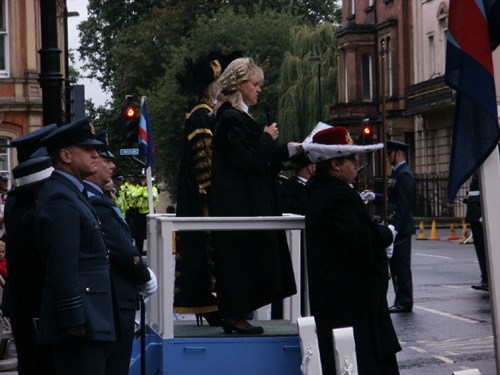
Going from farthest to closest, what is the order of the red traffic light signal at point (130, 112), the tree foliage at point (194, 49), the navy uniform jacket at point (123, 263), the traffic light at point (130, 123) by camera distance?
the tree foliage at point (194, 49) → the red traffic light signal at point (130, 112) → the traffic light at point (130, 123) → the navy uniform jacket at point (123, 263)

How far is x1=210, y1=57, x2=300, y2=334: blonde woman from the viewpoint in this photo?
877 cm

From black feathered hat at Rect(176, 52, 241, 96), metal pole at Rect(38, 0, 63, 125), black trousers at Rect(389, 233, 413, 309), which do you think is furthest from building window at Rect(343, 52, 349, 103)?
black feathered hat at Rect(176, 52, 241, 96)

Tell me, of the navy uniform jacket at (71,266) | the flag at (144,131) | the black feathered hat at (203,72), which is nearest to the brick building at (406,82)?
the flag at (144,131)

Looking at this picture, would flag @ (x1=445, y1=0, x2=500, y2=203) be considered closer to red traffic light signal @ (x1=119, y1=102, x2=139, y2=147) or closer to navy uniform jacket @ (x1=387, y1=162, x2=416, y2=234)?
navy uniform jacket @ (x1=387, y1=162, x2=416, y2=234)

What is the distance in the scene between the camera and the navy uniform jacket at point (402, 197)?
16.1 meters

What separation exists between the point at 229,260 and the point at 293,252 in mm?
1259

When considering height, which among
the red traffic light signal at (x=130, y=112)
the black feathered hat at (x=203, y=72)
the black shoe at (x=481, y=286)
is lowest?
the black shoe at (x=481, y=286)

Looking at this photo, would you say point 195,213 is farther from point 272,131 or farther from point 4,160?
point 4,160

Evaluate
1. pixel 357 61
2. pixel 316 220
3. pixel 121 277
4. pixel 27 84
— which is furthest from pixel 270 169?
pixel 357 61

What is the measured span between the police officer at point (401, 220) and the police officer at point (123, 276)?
8436mm

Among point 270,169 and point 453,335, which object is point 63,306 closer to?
point 270,169

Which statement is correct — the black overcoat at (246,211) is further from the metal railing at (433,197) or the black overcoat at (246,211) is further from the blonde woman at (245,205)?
the metal railing at (433,197)

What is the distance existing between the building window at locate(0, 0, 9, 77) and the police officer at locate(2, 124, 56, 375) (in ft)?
120

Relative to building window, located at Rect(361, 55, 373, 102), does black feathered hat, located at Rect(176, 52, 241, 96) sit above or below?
below
